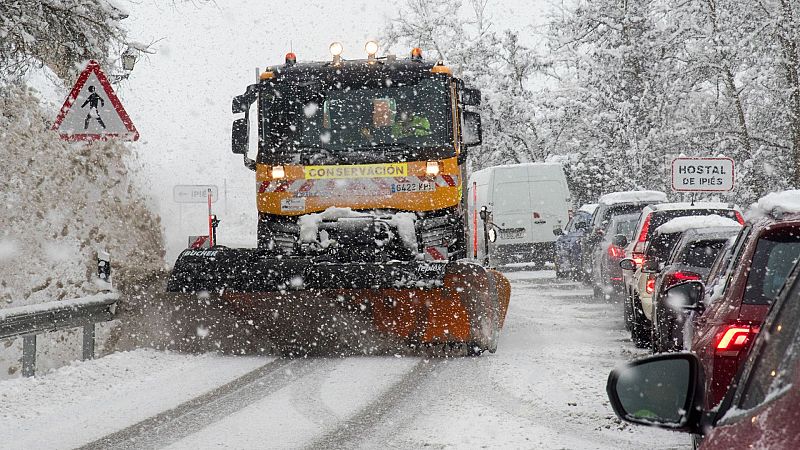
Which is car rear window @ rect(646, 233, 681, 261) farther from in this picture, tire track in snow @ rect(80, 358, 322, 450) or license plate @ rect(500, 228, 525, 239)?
license plate @ rect(500, 228, 525, 239)

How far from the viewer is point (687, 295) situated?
5344 mm

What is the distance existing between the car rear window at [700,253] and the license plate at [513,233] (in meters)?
17.3

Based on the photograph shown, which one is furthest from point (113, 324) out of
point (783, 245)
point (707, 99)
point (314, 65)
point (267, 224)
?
point (707, 99)

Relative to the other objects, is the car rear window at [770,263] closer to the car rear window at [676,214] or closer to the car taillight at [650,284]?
the car taillight at [650,284]

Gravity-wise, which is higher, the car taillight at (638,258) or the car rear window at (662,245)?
the car rear window at (662,245)

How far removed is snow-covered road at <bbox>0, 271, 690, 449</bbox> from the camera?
6.46 metres

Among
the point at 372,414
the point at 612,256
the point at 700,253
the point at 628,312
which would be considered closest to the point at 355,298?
the point at 372,414

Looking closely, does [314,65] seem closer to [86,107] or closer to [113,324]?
[86,107]

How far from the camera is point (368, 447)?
620 cm

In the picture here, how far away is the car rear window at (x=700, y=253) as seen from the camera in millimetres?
9445

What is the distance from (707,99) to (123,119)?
37.5 meters

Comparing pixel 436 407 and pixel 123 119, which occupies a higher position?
pixel 123 119

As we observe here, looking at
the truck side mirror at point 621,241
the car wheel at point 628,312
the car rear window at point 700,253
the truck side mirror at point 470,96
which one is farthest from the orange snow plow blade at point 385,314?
the truck side mirror at point 621,241

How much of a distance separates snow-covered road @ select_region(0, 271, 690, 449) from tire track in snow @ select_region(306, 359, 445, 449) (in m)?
0.01
